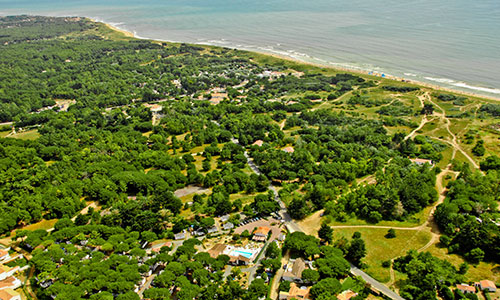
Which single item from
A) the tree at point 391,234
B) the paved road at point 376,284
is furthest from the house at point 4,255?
the tree at point 391,234

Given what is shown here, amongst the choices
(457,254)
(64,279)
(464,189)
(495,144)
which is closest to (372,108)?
(495,144)

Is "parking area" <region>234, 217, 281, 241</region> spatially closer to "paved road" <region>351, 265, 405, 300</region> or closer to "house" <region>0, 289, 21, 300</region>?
"paved road" <region>351, 265, 405, 300</region>

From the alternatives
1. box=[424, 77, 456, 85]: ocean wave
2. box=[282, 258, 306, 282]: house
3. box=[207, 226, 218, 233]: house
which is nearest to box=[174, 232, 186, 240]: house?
box=[207, 226, 218, 233]: house

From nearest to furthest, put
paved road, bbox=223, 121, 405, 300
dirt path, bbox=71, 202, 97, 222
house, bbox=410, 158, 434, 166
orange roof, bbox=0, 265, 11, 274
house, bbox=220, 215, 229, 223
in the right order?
paved road, bbox=223, 121, 405, 300 → orange roof, bbox=0, 265, 11, 274 → house, bbox=220, 215, 229, 223 → dirt path, bbox=71, 202, 97, 222 → house, bbox=410, 158, 434, 166

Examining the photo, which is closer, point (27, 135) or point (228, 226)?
point (228, 226)

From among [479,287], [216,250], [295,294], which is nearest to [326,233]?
[295,294]

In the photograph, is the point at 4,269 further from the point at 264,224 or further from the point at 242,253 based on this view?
the point at 264,224

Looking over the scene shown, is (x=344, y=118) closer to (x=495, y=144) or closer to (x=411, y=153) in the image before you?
(x=411, y=153)
